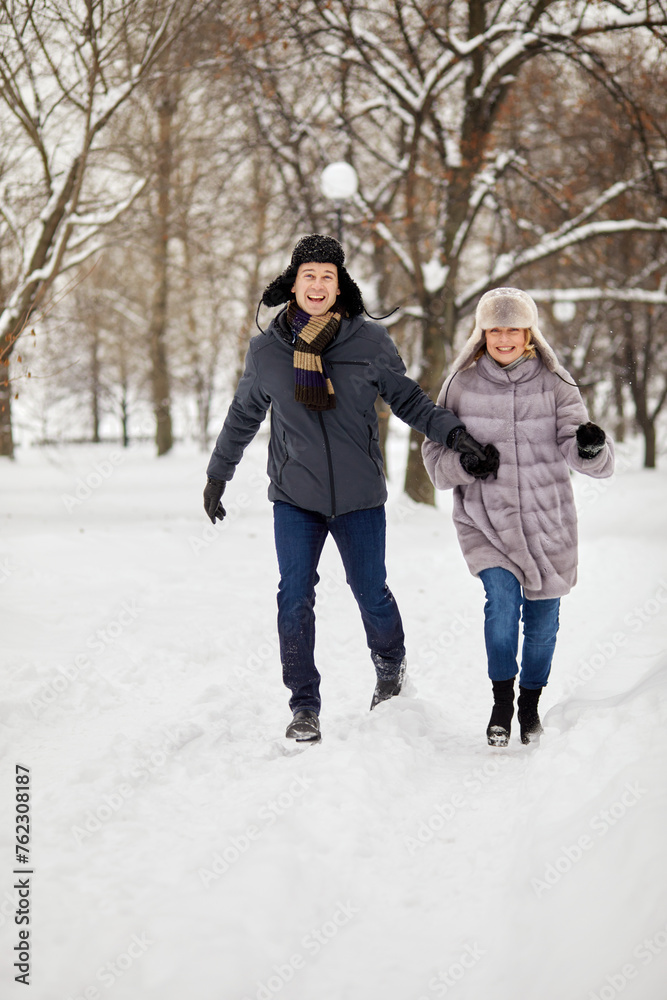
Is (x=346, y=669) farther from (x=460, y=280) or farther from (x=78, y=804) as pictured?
(x=460, y=280)

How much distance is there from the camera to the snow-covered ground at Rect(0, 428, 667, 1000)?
206 cm

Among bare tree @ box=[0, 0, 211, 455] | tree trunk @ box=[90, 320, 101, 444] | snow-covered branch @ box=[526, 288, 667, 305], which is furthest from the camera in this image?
tree trunk @ box=[90, 320, 101, 444]

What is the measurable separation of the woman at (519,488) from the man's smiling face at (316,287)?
658 mm

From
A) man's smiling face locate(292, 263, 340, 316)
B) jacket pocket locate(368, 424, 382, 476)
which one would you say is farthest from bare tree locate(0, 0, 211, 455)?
jacket pocket locate(368, 424, 382, 476)

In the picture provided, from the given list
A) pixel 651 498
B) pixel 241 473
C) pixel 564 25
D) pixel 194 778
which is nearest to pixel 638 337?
pixel 651 498

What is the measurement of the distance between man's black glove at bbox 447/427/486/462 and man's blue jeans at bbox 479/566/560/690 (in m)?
0.49

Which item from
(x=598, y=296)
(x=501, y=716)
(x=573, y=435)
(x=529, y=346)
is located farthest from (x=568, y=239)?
(x=501, y=716)

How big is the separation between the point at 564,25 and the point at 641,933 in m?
9.71

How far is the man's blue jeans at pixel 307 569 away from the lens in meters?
3.57

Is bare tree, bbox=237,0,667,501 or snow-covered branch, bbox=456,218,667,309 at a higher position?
bare tree, bbox=237,0,667,501

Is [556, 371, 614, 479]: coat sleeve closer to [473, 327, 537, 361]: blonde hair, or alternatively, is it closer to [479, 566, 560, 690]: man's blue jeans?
[473, 327, 537, 361]: blonde hair

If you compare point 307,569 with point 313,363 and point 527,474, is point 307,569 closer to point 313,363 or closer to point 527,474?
point 313,363

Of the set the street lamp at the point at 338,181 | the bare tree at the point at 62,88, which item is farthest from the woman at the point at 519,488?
the street lamp at the point at 338,181

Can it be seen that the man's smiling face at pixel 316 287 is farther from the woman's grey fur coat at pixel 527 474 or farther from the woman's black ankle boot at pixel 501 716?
the woman's black ankle boot at pixel 501 716
